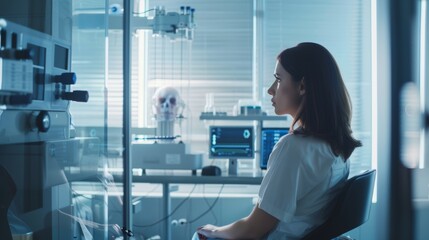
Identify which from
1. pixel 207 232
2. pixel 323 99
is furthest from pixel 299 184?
pixel 207 232

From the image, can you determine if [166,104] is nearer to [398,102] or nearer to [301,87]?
[301,87]

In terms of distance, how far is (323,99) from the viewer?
132 cm

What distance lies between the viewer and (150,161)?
2.54 metres

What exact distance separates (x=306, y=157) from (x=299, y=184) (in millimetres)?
88

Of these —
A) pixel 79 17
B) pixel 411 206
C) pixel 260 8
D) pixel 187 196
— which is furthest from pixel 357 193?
pixel 260 8

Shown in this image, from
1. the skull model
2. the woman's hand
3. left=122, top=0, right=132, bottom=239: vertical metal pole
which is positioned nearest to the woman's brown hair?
the woman's hand

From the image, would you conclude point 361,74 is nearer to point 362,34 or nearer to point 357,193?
point 362,34

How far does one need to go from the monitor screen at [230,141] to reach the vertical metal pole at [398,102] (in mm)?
2278

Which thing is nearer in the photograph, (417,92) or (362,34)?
(417,92)

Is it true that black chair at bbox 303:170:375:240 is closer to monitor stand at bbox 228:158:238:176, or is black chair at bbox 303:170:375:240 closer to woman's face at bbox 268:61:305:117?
woman's face at bbox 268:61:305:117

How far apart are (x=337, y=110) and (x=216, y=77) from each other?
1963 millimetres

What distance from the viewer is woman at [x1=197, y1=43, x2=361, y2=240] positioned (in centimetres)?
126

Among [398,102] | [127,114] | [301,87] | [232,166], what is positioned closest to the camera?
[398,102]

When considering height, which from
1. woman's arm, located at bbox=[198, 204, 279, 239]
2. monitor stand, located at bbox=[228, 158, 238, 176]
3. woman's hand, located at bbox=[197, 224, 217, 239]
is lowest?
woman's hand, located at bbox=[197, 224, 217, 239]
